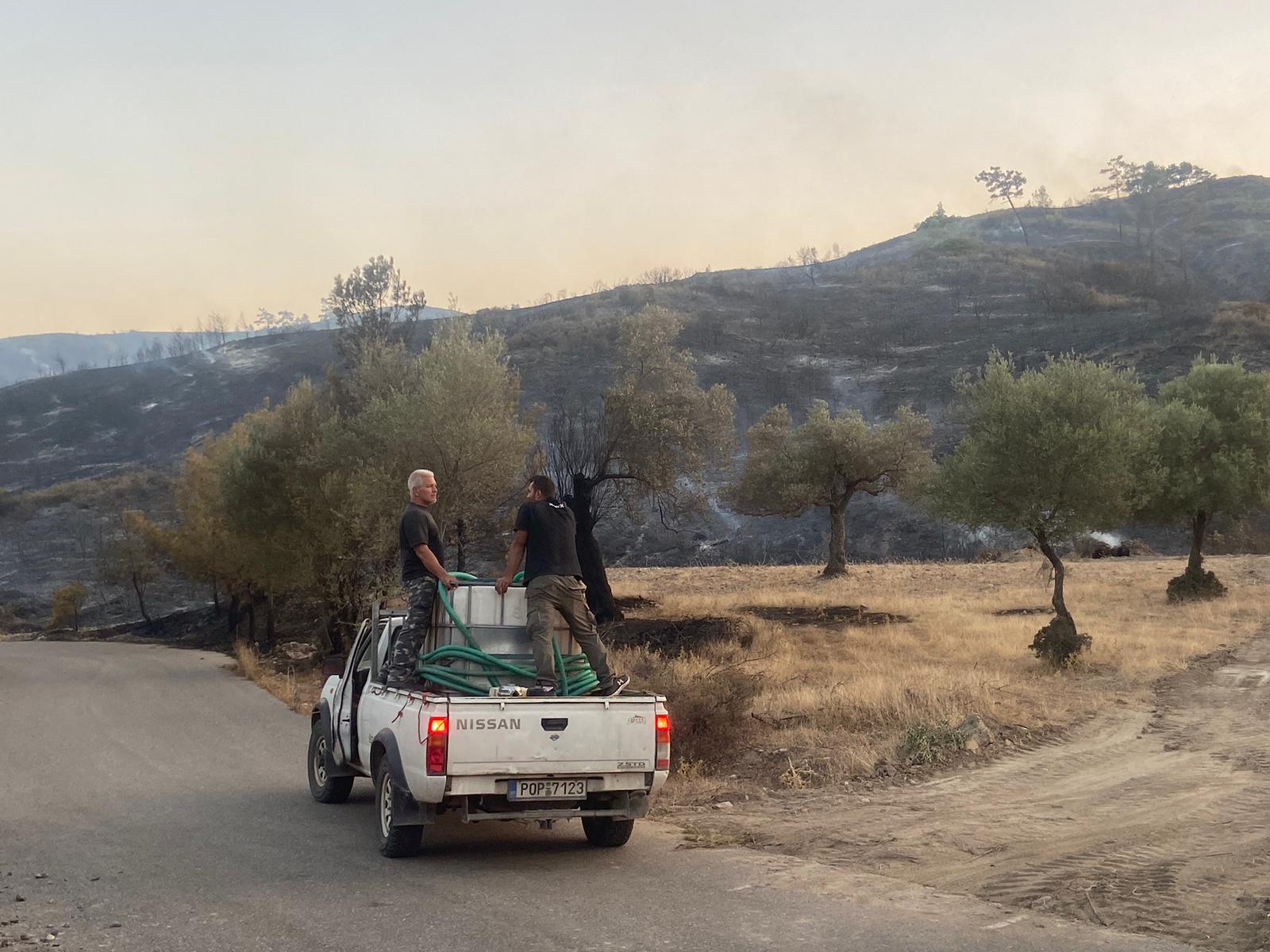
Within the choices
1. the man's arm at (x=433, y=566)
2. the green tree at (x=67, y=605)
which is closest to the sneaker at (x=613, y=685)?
the man's arm at (x=433, y=566)

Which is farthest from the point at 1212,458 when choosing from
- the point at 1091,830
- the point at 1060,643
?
the point at 1091,830

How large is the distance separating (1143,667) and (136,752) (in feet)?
54.7

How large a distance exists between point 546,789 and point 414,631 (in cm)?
187

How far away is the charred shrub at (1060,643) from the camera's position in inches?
826

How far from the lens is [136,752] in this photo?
1410 cm

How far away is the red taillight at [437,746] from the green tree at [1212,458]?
1165 inches

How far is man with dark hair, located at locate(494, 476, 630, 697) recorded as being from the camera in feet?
28.7

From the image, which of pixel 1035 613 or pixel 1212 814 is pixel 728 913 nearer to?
pixel 1212 814

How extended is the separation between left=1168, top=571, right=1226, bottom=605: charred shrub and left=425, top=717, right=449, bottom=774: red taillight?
29942mm

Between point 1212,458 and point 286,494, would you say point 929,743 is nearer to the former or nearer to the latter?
point 286,494

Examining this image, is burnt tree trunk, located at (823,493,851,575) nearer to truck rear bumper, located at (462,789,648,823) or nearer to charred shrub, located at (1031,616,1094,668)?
charred shrub, located at (1031,616,1094,668)

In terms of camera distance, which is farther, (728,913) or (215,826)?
(215,826)

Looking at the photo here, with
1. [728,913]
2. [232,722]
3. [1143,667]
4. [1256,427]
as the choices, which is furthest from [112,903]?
[1256,427]

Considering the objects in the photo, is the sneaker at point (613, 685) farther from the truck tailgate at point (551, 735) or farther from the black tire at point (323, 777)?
the black tire at point (323, 777)
